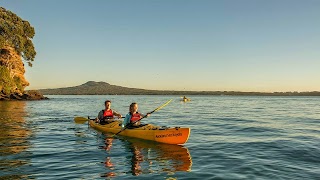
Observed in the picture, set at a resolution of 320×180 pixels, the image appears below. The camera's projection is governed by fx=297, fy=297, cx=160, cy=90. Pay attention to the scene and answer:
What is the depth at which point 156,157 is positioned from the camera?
11.3m

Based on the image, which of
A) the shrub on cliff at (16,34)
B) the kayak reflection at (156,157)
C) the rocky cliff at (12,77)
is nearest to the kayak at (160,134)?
the kayak reflection at (156,157)

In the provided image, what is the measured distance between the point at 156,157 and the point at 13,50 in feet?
230

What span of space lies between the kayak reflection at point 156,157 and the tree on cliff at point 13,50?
5905 centimetres

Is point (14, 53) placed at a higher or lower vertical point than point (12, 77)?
higher

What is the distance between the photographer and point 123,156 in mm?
11602

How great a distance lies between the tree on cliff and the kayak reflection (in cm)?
5905

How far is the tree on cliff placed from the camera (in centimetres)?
6519

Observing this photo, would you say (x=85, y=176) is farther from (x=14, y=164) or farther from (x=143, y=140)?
(x=143, y=140)

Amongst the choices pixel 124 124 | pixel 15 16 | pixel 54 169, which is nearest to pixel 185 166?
pixel 54 169

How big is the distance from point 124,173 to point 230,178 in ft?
10.2

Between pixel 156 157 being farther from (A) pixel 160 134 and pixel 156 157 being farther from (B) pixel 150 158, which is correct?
(A) pixel 160 134

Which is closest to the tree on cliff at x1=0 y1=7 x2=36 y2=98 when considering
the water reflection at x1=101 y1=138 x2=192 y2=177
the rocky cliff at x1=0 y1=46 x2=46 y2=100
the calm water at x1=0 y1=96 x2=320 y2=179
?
the rocky cliff at x1=0 y1=46 x2=46 y2=100

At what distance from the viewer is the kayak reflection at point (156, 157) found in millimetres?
9461

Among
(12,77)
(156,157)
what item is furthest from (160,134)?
(12,77)
